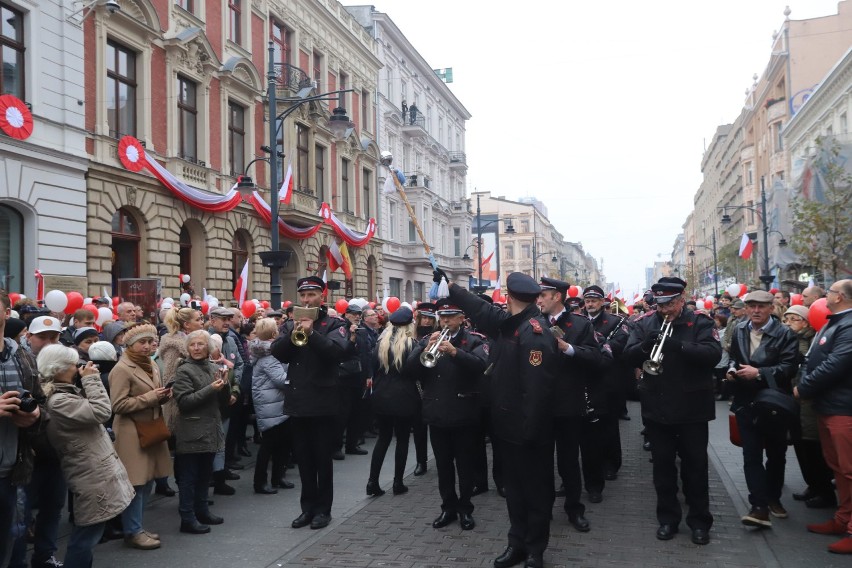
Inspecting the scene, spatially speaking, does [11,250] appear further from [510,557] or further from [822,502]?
[822,502]

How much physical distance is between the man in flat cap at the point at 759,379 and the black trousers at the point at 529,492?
6.31 ft

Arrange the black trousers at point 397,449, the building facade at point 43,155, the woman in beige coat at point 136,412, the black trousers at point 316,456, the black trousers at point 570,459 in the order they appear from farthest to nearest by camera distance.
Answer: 1. the building facade at point 43,155
2. the black trousers at point 397,449
3. the black trousers at point 316,456
4. the black trousers at point 570,459
5. the woman in beige coat at point 136,412

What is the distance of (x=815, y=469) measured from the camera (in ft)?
21.6

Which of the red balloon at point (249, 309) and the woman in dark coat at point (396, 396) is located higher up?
the red balloon at point (249, 309)

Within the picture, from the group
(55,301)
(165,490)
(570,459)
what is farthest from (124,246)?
(570,459)

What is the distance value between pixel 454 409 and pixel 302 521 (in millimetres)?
1695

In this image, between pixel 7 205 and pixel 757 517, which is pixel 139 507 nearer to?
pixel 757 517

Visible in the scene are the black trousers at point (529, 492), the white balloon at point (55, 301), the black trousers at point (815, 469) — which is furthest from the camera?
the white balloon at point (55, 301)

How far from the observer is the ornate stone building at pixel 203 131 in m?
17.3

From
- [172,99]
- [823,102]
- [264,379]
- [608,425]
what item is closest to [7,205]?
[172,99]

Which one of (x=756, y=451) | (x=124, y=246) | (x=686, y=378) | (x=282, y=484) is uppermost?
(x=124, y=246)

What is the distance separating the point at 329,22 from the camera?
3072 cm

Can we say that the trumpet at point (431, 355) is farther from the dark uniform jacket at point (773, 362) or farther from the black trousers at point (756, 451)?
the black trousers at point (756, 451)

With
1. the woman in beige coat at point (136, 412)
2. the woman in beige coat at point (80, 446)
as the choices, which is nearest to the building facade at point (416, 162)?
the woman in beige coat at point (136, 412)
